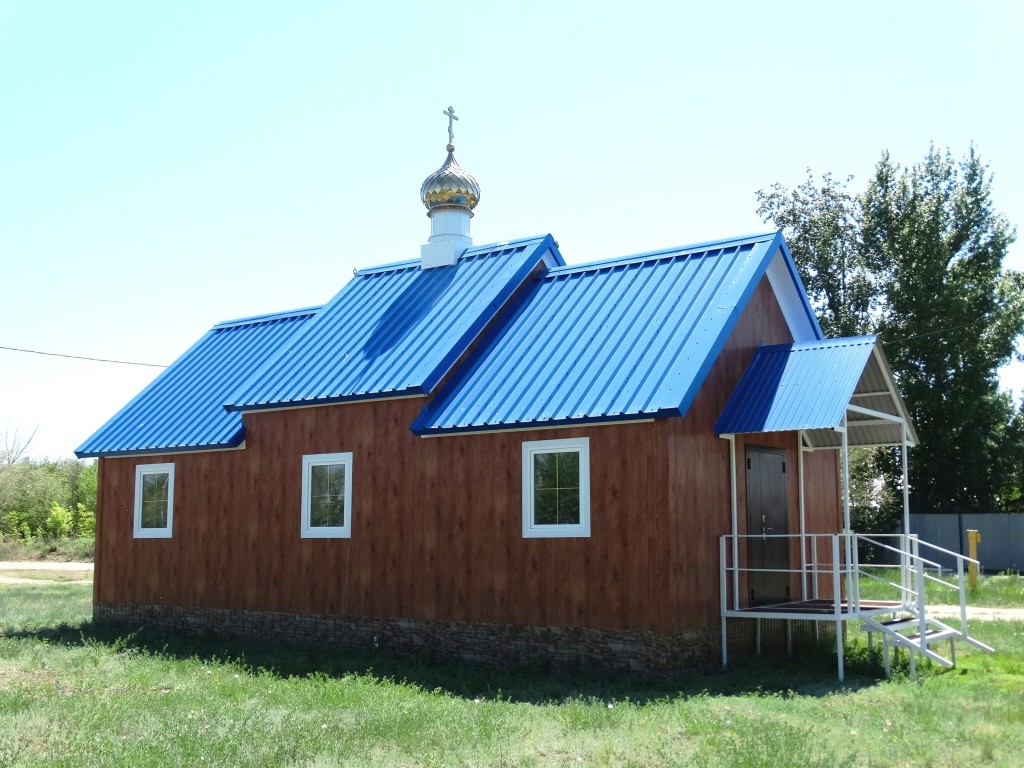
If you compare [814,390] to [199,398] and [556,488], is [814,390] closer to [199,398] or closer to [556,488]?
[556,488]

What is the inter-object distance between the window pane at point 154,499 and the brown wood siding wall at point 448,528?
30 cm

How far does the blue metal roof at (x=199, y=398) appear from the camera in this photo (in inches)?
668

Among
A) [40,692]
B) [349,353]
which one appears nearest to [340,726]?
[40,692]

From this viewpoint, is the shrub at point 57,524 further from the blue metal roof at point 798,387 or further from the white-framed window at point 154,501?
the blue metal roof at point 798,387

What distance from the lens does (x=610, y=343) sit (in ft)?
44.9

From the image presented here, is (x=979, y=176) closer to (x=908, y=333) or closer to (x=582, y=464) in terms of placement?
(x=908, y=333)

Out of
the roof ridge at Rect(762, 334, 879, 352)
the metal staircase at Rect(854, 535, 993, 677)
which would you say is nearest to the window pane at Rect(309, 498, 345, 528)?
the roof ridge at Rect(762, 334, 879, 352)

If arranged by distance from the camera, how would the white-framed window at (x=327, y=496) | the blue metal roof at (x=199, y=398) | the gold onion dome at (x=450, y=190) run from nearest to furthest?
the white-framed window at (x=327, y=496) → the blue metal roof at (x=199, y=398) → the gold onion dome at (x=450, y=190)

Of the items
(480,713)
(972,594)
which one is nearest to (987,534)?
(972,594)

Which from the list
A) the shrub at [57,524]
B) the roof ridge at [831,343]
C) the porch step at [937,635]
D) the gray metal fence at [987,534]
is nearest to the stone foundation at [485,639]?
the porch step at [937,635]

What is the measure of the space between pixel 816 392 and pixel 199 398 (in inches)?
407

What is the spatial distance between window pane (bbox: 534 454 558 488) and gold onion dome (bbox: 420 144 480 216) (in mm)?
6536

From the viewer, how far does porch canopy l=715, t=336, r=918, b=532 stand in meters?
12.5

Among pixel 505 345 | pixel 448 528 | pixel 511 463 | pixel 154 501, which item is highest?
pixel 505 345
